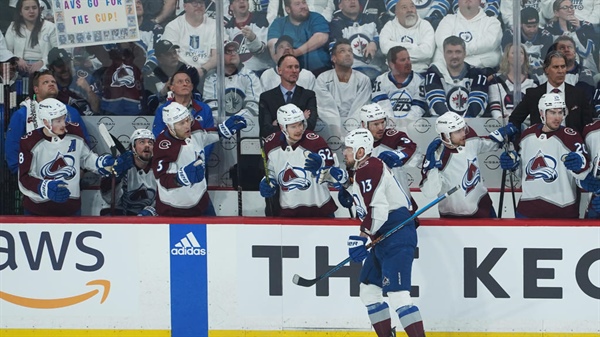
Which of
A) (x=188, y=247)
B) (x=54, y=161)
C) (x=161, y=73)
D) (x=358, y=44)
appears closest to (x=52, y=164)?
(x=54, y=161)

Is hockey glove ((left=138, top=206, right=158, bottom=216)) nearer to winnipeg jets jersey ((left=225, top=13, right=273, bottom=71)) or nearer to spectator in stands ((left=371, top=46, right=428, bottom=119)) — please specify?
winnipeg jets jersey ((left=225, top=13, right=273, bottom=71))

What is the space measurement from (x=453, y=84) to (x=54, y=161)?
8.85ft

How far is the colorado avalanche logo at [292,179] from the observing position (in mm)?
7086

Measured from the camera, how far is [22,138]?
7.18 m

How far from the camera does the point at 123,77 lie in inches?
321

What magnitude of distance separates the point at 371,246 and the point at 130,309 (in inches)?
56.1

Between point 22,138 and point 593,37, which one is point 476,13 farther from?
point 22,138

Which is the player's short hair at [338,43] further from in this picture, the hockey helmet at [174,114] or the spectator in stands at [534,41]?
the hockey helmet at [174,114]

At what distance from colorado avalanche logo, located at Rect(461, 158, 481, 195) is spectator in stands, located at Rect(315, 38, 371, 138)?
1203 mm

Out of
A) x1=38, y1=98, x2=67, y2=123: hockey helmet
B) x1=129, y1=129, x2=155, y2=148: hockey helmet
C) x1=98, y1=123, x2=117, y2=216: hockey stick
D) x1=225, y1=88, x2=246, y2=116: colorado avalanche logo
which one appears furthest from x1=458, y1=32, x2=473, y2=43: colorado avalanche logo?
x1=38, y1=98, x2=67, y2=123: hockey helmet

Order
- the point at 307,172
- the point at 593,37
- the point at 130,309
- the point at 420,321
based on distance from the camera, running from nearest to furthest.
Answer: the point at 420,321, the point at 130,309, the point at 307,172, the point at 593,37

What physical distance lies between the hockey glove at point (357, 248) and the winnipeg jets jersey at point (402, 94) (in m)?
2.02

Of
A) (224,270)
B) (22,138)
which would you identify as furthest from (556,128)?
(22,138)

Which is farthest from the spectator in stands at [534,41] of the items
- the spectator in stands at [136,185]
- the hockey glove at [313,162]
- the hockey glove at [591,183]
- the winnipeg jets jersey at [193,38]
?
the spectator in stands at [136,185]
